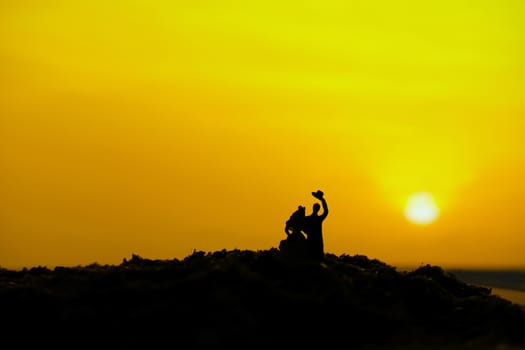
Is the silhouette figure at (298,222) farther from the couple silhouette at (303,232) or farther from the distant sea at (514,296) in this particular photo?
the distant sea at (514,296)

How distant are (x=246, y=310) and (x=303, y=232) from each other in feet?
24.7

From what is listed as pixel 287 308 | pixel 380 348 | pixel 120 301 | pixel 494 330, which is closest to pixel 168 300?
pixel 120 301

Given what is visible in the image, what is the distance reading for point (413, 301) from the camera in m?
43.6

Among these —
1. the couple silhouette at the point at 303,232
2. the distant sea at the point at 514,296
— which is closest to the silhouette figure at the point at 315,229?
the couple silhouette at the point at 303,232

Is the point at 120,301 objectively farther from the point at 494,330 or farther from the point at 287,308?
the point at 494,330

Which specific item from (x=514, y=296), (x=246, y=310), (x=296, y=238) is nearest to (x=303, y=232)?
(x=296, y=238)

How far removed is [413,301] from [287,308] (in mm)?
6908

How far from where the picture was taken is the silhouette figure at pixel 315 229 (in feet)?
147

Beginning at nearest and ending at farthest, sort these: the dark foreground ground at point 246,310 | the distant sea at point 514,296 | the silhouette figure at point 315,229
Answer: the dark foreground ground at point 246,310, the silhouette figure at point 315,229, the distant sea at point 514,296

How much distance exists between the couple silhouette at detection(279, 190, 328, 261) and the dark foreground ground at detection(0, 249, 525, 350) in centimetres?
104

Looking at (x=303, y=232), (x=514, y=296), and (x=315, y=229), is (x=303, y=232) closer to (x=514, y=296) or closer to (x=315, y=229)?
(x=315, y=229)

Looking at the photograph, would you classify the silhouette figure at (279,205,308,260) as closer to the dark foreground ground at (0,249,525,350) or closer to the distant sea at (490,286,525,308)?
the dark foreground ground at (0,249,525,350)

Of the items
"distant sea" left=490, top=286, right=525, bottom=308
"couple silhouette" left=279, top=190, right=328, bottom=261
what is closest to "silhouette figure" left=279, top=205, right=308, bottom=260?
"couple silhouette" left=279, top=190, right=328, bottom=261

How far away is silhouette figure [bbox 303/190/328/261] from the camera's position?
44.9 metres
